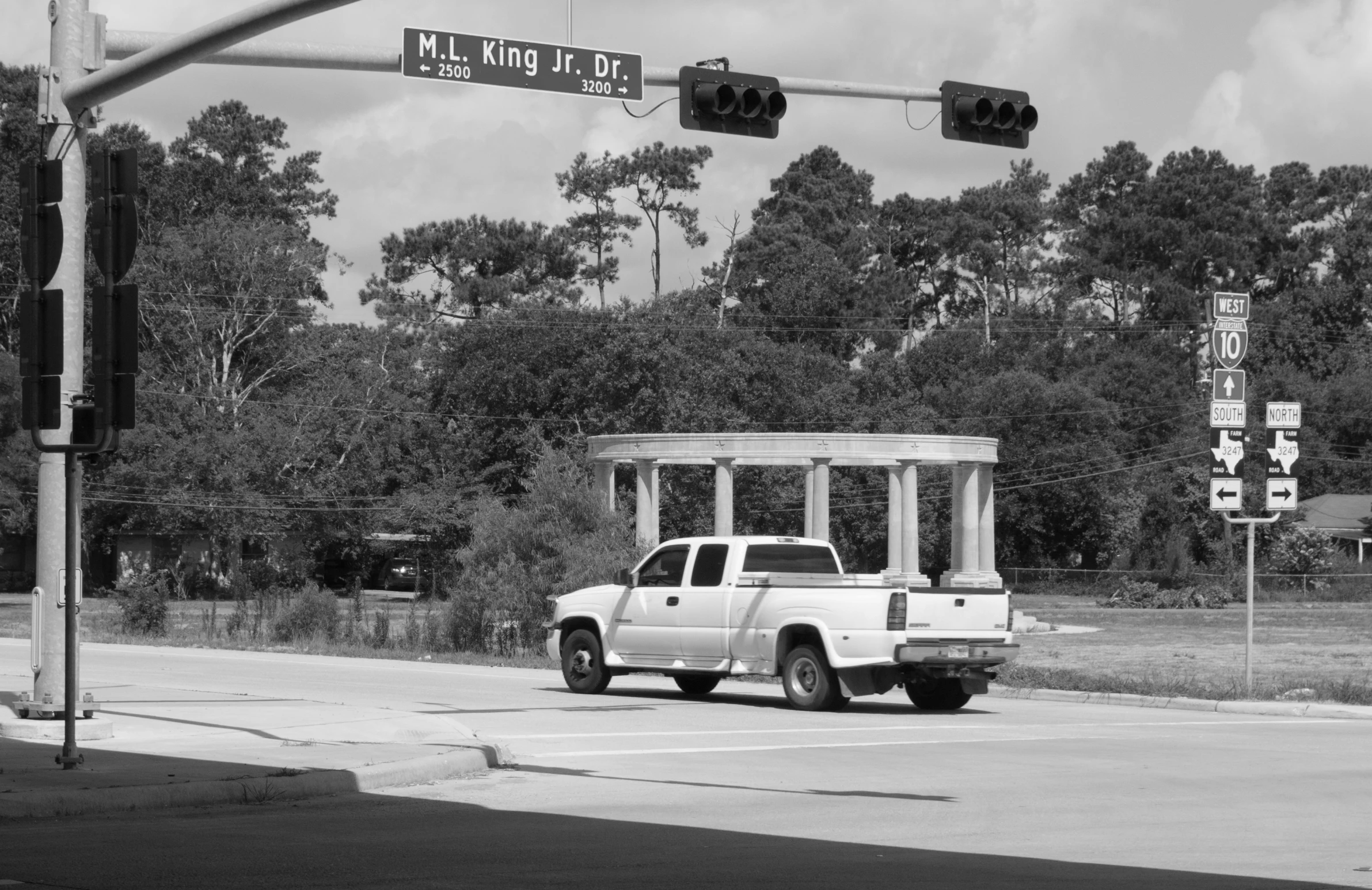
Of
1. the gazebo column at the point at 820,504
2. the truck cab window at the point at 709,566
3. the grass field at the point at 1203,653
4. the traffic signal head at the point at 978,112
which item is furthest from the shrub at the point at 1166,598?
the traffic signal head at the point at 978,112

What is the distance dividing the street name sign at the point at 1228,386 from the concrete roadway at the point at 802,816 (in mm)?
5523

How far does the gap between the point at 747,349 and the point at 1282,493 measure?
55251 millimetres

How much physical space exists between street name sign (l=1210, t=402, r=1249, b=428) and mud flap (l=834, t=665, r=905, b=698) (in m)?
6.39

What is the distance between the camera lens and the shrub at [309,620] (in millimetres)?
33875

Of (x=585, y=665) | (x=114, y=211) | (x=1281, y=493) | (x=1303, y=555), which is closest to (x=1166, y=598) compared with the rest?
(x=1303, y=555)

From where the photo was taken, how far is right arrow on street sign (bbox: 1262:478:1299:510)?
74.9ft

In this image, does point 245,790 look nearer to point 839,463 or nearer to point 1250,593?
point 1250,593

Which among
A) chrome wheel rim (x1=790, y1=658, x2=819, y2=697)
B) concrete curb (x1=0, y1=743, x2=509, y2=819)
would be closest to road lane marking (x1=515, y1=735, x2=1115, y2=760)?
concrete curb (x1=0, y1=743, x2=509, y2=819)

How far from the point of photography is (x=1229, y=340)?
23500mm

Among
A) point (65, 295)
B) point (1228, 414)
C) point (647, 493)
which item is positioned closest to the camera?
point (65, 295)

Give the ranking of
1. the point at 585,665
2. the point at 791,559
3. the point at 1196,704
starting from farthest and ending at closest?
the point at 585,665, the point at 1196,704, the point at 791,559

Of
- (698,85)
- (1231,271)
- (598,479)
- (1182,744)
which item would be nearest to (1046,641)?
(598,479)

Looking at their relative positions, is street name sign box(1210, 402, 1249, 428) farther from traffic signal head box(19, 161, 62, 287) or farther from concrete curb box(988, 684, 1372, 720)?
traffic signal head box(19, 161, 62, 287)

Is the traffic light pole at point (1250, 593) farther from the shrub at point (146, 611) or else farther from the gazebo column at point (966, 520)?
the gazebo column at point (966, 520)
